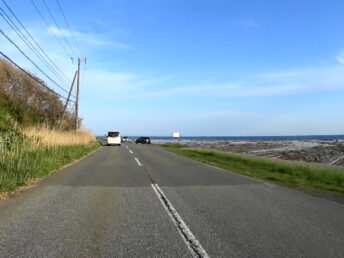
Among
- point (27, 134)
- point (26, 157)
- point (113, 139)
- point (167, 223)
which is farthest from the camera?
point (113, 139)

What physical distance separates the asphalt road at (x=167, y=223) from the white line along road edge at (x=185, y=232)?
13mm

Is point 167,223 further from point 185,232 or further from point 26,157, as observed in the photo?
point 26,157

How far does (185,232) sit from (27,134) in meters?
14.7

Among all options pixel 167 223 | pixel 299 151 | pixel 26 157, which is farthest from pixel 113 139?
pixel 167 223

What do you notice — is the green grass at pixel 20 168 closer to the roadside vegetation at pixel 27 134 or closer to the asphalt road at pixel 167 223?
the roadside vegetation at pixel 27 134

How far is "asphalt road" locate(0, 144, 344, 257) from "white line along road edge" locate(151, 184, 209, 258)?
0.01 metres

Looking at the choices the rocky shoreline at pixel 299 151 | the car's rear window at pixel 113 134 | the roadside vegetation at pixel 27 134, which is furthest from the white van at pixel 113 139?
the rocky shoreline at pixel 299 151

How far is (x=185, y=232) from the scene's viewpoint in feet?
19.1

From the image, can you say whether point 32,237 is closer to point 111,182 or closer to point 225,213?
point 225,213

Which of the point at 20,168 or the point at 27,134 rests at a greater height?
the point at 27,134

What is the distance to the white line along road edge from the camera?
192 inches

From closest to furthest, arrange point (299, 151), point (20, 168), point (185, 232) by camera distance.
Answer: point (185, 232)
point (20, 168)
point (299, 151)

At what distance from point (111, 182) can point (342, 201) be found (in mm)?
6895

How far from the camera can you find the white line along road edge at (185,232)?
488 cm
